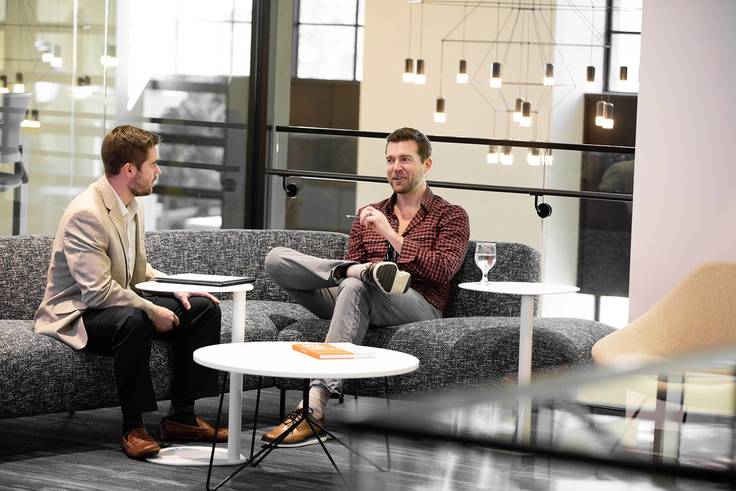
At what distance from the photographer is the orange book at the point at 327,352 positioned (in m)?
3.02

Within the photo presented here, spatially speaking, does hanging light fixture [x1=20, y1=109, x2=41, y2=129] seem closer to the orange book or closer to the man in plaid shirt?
the man in plaid shirt

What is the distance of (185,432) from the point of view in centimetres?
374

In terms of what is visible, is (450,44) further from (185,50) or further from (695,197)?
(695,197)

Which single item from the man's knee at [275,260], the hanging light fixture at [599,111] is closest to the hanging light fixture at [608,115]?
the hanging light fixture at [599,111]

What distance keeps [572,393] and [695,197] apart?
3.74 m

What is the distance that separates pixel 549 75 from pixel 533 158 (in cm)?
499

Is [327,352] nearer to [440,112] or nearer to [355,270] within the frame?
[355,270]

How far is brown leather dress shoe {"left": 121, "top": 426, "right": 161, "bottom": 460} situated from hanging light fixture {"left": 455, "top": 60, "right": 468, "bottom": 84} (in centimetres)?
908

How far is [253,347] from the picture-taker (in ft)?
10.5

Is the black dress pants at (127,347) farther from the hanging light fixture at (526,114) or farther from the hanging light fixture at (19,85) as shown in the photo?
the hanging light fixture at (526,114)

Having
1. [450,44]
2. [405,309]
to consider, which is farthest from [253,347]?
[450,44]

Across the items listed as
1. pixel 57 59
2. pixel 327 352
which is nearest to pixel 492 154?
pixel 57 59

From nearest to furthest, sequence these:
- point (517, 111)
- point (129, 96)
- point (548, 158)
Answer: point (129, 96) < point (548, 158) < point (517, 111)

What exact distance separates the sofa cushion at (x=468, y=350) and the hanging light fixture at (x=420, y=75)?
345 inches
